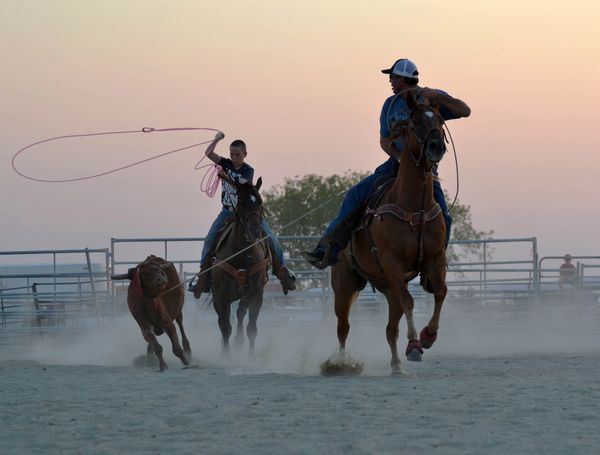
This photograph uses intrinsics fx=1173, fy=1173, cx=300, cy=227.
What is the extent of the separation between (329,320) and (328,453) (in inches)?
649

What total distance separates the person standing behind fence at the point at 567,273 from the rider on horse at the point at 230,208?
855 centimetres

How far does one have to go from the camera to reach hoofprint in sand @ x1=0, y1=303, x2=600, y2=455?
21.6ft

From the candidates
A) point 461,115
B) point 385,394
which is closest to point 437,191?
point 461,115

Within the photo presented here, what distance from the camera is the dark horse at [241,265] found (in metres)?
13.8

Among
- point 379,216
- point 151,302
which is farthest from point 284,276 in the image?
point 379,216

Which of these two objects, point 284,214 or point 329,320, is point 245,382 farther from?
point 284,214

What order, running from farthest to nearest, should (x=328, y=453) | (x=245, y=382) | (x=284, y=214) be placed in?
1. (x=284, y=214)
2. (x=245, y=382)
3. (x=328, y=453)

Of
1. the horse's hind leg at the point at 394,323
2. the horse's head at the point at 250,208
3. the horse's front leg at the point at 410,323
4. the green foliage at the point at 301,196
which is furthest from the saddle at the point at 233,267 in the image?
the green foliage at the point at 301,196

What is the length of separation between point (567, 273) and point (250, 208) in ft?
38.6

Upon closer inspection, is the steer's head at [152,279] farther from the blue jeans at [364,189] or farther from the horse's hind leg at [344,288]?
the blue jeans at [364,189]

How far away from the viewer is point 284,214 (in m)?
72.6

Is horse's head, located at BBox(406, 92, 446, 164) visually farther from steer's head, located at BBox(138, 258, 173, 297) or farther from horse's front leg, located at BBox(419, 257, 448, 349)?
steer's head, located at BBox(138, 258, 173, 297)

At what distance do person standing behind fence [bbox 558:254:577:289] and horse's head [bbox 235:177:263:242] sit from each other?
32.4 feet

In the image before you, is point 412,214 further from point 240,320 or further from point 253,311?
point 240,320
